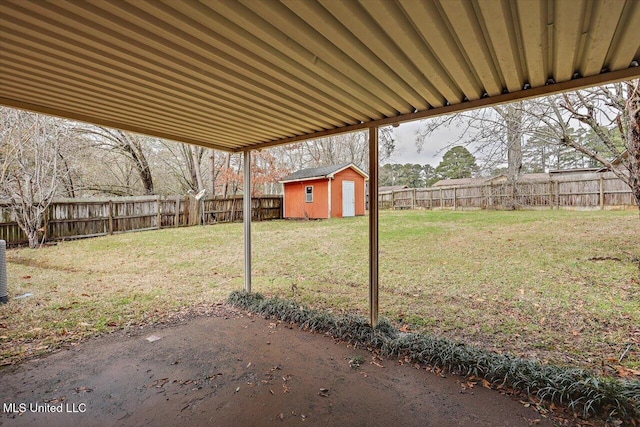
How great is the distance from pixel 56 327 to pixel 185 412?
92.4 inches

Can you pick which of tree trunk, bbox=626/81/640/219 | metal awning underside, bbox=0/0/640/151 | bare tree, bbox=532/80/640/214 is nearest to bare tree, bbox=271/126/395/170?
bare tree, bbox=532/80/640/214

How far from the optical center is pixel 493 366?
2381 mm

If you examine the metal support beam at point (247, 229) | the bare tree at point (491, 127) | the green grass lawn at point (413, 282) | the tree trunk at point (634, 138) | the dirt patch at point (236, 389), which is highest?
the bare tree at point (491, 127)

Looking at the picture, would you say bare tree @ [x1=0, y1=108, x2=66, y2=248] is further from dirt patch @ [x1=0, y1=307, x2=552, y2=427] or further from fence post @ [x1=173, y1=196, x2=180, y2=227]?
dirt patch @ [x1=0, y1=307, x2=552, y2=427]

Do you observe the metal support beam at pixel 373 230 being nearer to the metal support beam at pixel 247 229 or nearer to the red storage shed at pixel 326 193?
the metal support beam at pixel 247 229

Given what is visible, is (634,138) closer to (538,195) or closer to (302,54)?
(302,54)

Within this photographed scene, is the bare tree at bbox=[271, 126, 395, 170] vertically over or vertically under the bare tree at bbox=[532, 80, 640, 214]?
over

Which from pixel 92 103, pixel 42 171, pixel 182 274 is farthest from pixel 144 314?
pixel 42 171

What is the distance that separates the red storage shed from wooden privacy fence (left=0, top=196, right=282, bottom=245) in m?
0.97

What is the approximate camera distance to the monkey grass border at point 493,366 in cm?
196

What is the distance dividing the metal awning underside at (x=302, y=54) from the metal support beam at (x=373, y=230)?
431 millimetres

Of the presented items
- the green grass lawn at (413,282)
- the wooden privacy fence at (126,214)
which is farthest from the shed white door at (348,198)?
the green grass lawn at (413,282)

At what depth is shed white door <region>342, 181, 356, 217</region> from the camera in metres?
12.9

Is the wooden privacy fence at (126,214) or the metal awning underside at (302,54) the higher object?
the metal awning underside at (302,54)
